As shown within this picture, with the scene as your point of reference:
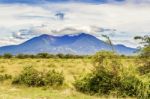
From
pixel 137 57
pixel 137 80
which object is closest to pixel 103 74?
pixel 137 80

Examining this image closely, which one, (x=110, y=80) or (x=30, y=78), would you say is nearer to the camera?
(x=110, y=80)

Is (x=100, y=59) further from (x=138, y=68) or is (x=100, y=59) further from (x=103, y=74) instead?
(x=138, y=68)

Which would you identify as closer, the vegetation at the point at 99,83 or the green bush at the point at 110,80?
the vegetation at the point at 99,83

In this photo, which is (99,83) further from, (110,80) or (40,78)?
(40,78)

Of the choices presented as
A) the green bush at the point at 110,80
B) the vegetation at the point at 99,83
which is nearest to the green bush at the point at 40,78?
the vegetation at the point at 99,83

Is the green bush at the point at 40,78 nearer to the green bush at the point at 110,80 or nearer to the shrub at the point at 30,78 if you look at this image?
the shrub at the point at 30,78

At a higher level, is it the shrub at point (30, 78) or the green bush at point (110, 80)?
the green bush at point (110, 80)

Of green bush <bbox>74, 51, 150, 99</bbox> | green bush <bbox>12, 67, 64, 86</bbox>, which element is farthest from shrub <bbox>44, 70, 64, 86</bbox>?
green bush <bbox>74, 51, 150, 99</bbox>

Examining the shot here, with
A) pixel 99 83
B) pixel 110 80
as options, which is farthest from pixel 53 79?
pixel 110 80

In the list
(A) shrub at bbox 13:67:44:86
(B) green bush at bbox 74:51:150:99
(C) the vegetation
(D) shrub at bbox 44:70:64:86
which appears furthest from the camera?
(A) shrub at bbox 13:67:44:86

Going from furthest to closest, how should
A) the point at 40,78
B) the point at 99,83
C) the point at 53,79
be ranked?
the point at 40,78
the point at 53,79
the point at 99,83

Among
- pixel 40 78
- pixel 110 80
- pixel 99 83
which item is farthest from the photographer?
pixel 40 78

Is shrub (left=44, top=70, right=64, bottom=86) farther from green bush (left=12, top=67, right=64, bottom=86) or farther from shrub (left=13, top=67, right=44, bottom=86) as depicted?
shrub (left=13, top=67, right=44, bottom=86)

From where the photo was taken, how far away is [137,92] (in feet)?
74.6
